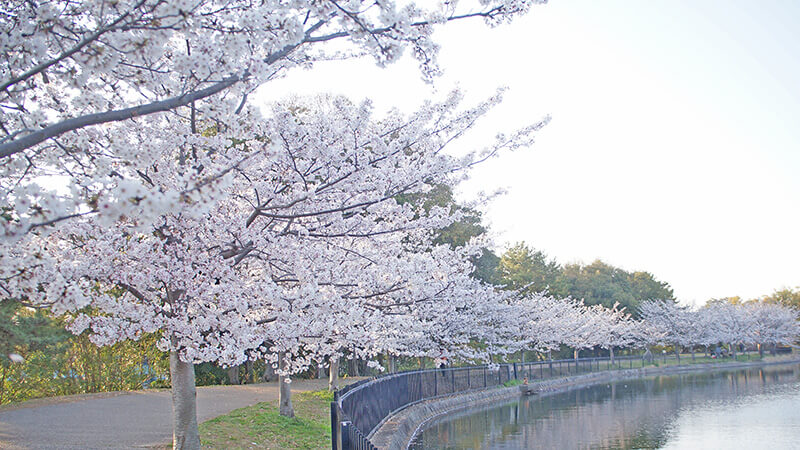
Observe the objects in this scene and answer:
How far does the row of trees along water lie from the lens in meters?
4.50

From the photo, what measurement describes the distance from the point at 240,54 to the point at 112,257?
381 centimetres

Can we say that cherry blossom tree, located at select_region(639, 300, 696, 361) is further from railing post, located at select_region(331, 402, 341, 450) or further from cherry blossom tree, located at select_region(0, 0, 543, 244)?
cherry blossom tree, located at select_region(0, 0, 543, 244)

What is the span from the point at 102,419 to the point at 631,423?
15.8 metres

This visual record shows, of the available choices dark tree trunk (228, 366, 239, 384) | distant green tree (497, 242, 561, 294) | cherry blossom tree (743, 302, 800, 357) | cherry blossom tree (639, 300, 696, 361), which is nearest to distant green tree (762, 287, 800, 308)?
cherry blossom tree (743, 302, 800, 357)

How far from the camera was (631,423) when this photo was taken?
20422 millimetres

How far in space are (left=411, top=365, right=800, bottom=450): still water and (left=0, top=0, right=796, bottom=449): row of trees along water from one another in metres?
7.28

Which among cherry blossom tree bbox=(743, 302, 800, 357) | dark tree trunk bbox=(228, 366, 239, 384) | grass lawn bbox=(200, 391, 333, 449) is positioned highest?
grass lawn bbox=(200, 391, 333, 449)

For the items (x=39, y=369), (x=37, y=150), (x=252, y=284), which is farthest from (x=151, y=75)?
(x=39, y=369)

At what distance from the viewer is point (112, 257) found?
7375 mm

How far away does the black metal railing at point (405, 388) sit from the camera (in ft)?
28.1

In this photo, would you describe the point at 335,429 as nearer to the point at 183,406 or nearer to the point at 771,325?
the point at 183,406

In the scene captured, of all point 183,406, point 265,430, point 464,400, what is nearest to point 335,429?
point 183,406

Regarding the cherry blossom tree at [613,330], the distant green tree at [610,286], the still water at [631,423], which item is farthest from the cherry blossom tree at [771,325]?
the still water at [631,423]

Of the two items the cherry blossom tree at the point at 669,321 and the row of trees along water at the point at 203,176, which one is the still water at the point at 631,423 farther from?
the cherry blossom tree at the point at 669,321
